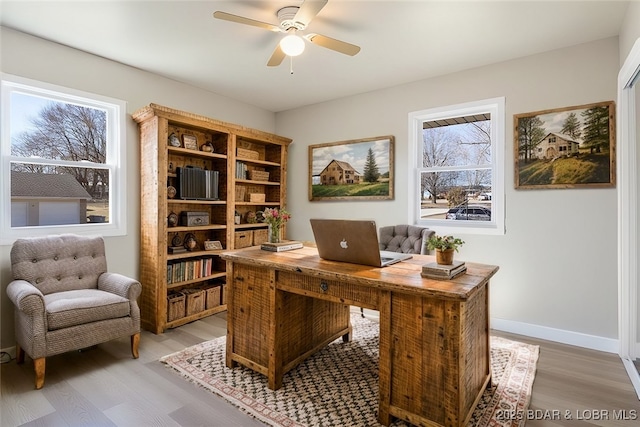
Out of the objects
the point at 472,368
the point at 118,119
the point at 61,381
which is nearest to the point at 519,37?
the point at 472,368

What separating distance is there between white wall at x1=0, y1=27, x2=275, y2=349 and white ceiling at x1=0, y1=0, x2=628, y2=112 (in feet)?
0.37

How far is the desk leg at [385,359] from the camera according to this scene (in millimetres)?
1685

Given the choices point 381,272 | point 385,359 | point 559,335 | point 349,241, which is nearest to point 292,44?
point 349,241

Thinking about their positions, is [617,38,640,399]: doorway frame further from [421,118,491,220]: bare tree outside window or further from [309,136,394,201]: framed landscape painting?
[309,136,394,201]: framed landscape painting

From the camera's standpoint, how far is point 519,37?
2.66m

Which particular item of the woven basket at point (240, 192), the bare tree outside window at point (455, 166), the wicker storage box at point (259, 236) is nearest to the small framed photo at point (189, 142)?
the woven basket at point (240, 192)

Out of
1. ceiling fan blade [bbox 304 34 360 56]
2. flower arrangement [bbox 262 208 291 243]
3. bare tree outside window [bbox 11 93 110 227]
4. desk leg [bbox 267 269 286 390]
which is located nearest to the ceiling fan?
ceiling fan blade [bbox 304 34 360 56]

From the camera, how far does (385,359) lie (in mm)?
1716

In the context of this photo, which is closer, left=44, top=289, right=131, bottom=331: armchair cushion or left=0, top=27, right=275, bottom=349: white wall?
left=44, top=289, right=131, bottom=331: armchair cushion

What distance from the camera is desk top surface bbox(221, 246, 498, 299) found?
149cm

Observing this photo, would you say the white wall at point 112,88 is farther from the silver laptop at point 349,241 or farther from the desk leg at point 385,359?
the desk leg at point 385,359

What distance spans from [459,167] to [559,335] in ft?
5.88

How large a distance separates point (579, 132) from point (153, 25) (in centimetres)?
357

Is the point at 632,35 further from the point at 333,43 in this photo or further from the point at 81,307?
the point at 81,307
